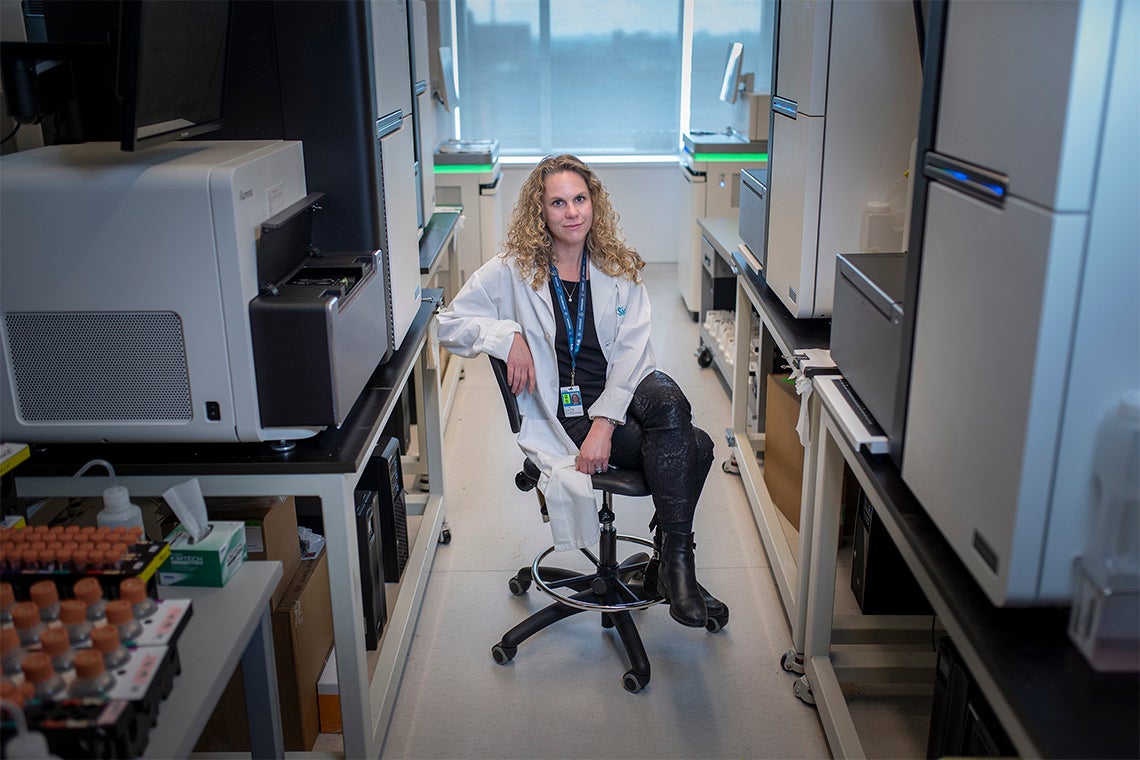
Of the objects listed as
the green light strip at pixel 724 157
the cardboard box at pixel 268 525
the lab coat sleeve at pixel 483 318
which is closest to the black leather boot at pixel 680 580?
the lab coat sleeve at pixel 483 318

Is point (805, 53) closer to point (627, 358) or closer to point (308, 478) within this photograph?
point (627, 358)

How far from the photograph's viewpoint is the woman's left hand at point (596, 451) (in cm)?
232

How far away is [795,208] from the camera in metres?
2.50

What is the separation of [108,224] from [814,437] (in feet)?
4.94

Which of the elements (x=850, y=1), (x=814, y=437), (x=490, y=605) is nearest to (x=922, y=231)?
(x=814, y=437)

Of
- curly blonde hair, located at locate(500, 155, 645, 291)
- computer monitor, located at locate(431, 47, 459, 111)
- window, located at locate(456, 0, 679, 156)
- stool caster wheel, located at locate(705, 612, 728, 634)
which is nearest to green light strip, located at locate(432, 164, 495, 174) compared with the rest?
computer monitor, located at locate(431, 47, 459, 111)

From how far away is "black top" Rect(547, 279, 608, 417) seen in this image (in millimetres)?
2473

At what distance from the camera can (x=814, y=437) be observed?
2242 millimetres

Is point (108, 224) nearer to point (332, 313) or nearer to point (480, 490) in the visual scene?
point (332, 313)

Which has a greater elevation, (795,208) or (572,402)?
(795,208)

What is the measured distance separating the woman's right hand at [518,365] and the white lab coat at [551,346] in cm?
2

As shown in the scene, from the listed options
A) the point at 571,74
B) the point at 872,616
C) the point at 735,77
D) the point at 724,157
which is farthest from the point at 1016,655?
the point at 571,74

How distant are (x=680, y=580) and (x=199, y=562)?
1.15 metres

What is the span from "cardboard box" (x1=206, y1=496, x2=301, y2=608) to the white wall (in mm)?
4444
